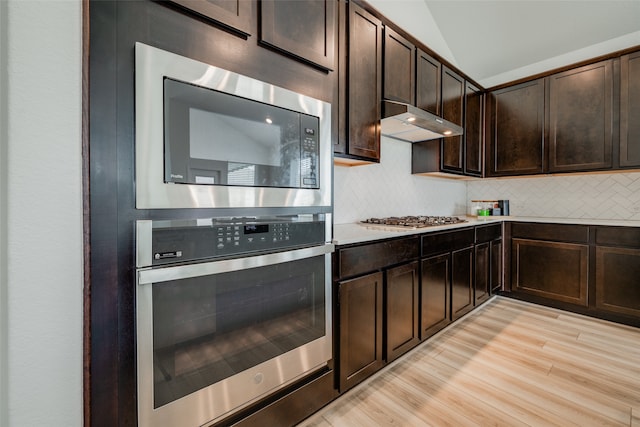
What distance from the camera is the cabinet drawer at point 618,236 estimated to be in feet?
8.16

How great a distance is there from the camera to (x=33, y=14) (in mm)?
789

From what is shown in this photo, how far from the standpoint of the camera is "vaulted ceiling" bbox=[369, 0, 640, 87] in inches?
108

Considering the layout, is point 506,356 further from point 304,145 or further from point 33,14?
point 33,14

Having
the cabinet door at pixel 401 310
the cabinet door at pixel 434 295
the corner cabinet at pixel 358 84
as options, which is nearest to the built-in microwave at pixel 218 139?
the corner cabinet at pixel 358 84

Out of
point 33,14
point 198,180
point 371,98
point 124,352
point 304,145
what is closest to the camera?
point 33,14

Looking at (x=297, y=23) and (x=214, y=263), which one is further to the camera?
(x=297, y=23)

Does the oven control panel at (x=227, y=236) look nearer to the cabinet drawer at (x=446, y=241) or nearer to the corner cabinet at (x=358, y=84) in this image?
the corner cabinet at (x=358, y=84)

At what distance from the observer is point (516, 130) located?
3.30 metres

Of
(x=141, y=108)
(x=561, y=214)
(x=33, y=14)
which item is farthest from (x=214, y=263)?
(x=561, y=214)

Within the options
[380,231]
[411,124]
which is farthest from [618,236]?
[380,231]

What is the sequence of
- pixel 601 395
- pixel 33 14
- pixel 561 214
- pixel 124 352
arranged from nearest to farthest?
pixel 33 14, pixel 124 352, pixel 601 395, pixel 561 214

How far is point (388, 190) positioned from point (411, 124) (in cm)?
72

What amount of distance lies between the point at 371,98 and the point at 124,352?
189 cm

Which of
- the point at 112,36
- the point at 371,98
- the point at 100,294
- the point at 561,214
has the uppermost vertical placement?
the point at 371,98
